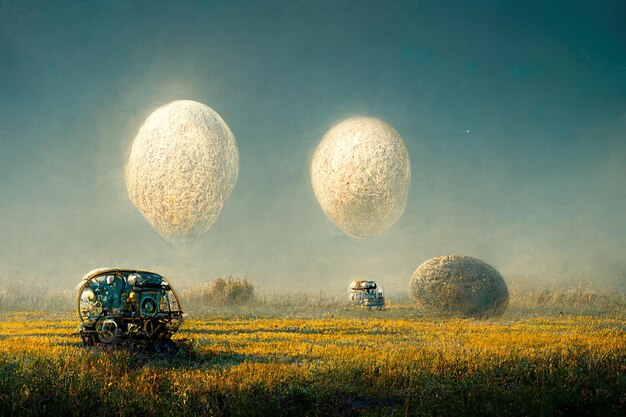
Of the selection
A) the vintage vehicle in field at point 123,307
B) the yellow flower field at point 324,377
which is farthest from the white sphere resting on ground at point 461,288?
the vintage vehicle in field at point 123,307

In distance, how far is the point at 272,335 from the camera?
27141 millimetres

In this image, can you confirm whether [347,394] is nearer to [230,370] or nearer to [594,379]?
[230,370]

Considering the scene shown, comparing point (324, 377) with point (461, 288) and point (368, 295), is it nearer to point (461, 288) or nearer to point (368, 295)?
point (461, 288)

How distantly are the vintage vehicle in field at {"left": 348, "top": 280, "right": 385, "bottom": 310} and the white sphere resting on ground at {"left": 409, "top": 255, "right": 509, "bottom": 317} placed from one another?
8.33 meters

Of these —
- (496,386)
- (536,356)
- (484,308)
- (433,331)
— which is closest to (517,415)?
(496,386)

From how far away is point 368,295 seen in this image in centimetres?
4834

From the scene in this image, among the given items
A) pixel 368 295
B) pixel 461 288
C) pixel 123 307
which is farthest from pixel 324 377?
pixel 368 295

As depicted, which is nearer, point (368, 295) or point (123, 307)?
point (123, 307)

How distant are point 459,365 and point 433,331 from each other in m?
10.6

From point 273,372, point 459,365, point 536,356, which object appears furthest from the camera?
point 536,356

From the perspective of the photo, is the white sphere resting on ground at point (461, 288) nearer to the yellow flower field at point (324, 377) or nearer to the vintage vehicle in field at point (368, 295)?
the vintage vehicle in field at point (368, 295)

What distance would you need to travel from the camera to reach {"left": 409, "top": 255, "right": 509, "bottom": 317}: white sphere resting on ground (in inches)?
1490

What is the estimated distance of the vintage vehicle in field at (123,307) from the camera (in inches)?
778

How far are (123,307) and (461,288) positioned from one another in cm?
2400
